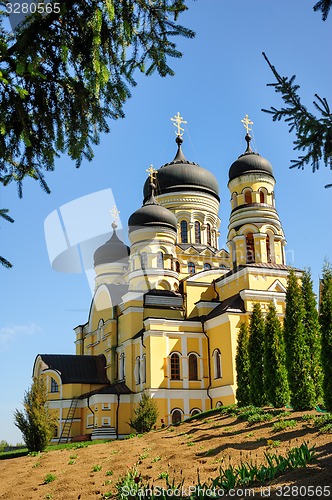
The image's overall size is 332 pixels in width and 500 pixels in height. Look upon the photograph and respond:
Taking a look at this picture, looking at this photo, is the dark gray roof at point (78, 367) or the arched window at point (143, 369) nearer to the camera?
the arched window at point (143, 369)

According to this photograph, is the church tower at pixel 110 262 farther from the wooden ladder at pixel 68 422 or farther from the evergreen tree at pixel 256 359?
the evergreen tree at pixel 256 359

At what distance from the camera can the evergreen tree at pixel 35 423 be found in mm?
16656

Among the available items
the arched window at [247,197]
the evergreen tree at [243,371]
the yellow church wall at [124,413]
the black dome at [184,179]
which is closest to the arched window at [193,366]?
the yellow church wall at [124,413]

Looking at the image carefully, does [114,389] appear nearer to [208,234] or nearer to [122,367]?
[122,367]

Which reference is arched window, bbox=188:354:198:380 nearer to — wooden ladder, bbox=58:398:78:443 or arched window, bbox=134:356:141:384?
arched window, bbox=134:356:141:384

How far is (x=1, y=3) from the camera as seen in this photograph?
5.25 metres

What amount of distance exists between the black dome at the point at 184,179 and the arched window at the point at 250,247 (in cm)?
803

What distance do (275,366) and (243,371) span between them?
2.42 metres

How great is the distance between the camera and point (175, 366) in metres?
25.2

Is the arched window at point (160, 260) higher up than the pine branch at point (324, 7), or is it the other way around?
the arched window at point (160, 260)

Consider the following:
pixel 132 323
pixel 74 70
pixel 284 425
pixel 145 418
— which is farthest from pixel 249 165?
pixel 74 70

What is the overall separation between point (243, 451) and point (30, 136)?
7.30 meters

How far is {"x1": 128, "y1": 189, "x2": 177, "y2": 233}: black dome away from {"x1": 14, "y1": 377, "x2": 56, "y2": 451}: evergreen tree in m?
13.9

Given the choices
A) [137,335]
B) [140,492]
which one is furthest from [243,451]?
[137,335]
